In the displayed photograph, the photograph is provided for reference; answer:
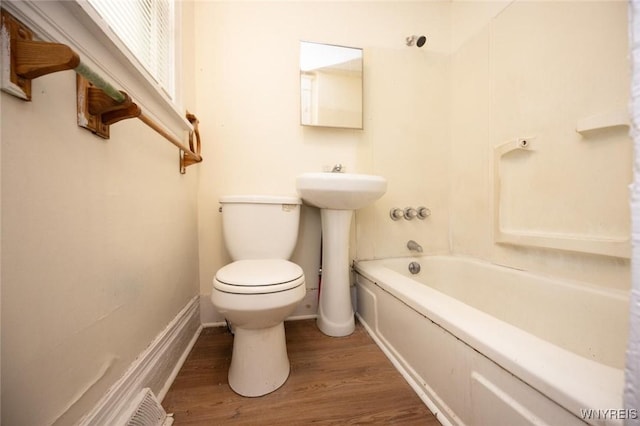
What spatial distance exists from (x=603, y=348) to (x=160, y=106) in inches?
68.3

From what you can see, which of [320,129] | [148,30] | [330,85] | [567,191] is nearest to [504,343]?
[567,191]

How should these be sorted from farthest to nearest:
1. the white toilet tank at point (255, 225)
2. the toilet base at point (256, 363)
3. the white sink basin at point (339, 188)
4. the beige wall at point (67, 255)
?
1. the white toilet tank at point (255, 225)
2. the white sink basin at point (339, 188)
3. the toilet base at point (256, 363)
4. the beige wall at point (67, 255)

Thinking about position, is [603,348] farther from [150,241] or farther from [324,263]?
[150,241]

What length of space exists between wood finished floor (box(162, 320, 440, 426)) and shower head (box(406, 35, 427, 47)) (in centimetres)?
167

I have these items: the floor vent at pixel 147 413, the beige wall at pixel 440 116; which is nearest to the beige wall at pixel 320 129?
the beige wall at pixel 440 116

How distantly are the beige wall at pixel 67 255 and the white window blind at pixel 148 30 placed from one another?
0.69 feet

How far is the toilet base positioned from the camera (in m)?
0.83

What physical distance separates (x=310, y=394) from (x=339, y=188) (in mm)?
775

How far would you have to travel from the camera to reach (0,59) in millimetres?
367

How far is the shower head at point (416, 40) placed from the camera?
1384mm

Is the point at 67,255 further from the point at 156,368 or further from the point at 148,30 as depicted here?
the point at 148,30

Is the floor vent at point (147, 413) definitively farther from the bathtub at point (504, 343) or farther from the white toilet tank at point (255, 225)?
the bathtub at point (504, 343)

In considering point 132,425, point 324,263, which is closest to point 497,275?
point 324,263

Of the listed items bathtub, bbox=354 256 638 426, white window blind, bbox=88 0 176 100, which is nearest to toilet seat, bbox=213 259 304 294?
bathtub, bbox=354 256 638 426
